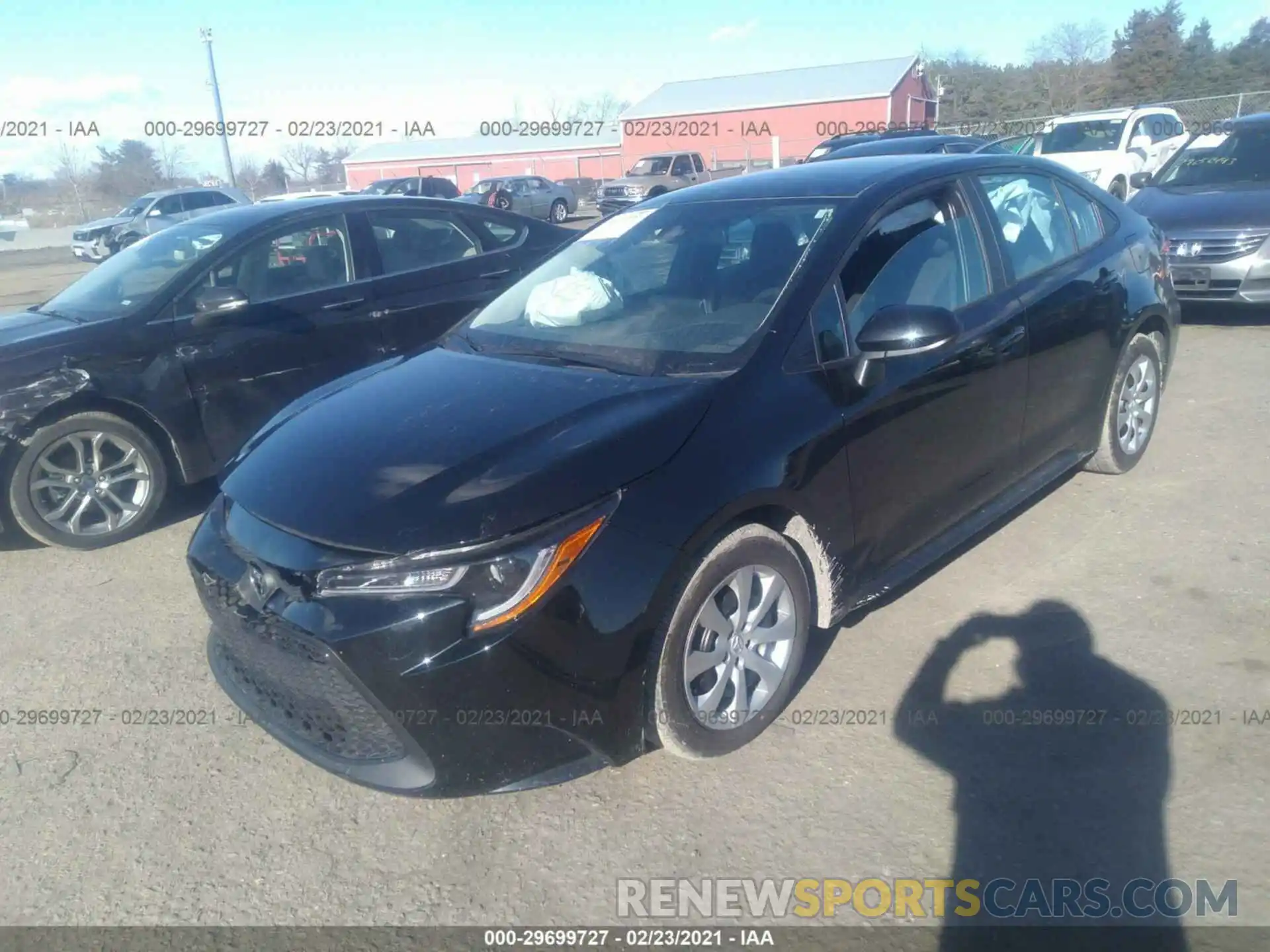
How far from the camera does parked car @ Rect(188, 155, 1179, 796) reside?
2.46m

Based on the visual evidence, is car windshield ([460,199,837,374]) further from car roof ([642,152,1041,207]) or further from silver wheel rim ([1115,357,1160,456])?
silver wheel rim ([1115,357,1160,456])

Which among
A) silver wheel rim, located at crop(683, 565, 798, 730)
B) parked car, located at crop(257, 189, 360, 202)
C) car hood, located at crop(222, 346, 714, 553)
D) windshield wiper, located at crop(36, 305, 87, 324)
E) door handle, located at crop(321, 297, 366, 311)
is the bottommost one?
silver wheel rim, located at crop(683, 565, 798, 730)

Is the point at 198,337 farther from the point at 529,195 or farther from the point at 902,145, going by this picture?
the point at 529,195

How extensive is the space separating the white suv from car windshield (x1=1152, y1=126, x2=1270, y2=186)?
21.1 ft

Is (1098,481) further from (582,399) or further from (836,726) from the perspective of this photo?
(582,399)

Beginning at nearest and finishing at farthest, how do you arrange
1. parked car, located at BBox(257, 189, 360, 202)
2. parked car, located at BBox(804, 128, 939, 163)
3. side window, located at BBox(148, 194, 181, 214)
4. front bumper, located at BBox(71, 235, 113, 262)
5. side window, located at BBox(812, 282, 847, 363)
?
side window, located at BBox(812, 282, 847, 363)
parked car, located at BBox(257, 189, 360, 202)
parked car, located at BBox(804, 128, 939, 163)
front bumper, located at BBox(71, 235, 113, 262)
side window, located at BBox(148, 194, 181, 214)

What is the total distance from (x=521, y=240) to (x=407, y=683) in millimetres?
4665

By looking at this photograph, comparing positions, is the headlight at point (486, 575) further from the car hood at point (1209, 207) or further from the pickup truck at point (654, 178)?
the pickup truck at point (654, 178)

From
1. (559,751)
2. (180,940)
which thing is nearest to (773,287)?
(559,751)

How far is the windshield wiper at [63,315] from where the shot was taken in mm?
5117

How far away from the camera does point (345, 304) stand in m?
5.67

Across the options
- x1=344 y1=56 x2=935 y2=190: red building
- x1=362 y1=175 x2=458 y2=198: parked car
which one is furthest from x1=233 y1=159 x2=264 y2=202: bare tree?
x1=362 y1=175 x2=458 y2=198: parked car

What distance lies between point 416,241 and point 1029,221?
370 cm

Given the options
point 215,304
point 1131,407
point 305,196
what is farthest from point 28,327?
point 1131,407
